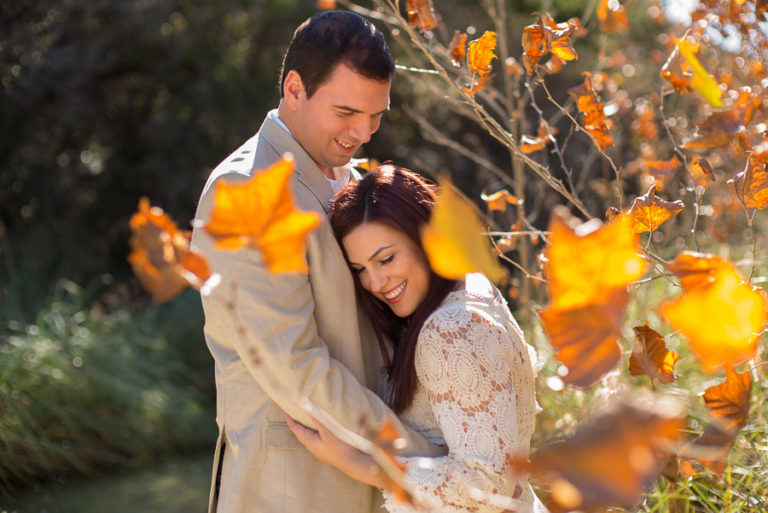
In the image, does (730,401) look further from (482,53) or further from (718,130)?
(482,53)

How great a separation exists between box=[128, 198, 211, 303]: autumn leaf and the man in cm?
51

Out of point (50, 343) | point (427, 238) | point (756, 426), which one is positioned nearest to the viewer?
point (427, 238)

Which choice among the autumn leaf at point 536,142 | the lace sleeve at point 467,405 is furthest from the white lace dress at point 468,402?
the autumn leaf at point 536,142

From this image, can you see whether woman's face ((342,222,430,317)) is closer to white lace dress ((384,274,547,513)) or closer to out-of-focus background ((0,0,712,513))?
white lace dress ((384,274,547,513))

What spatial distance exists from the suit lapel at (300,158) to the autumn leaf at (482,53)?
20.6 inches

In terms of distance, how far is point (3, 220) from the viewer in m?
7.60

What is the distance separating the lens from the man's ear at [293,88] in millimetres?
2131

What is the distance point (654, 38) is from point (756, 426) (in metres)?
8.10

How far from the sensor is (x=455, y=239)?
72 centimetres

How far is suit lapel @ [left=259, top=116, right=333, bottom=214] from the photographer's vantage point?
1.98 m

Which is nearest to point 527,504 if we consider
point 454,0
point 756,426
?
point 756,426

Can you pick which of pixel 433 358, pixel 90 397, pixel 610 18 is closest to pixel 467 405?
pixel 433 358

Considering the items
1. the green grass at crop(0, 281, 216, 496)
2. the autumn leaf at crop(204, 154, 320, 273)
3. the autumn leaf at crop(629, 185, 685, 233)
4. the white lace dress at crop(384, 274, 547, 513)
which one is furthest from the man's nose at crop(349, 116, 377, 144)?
the green grass at crop(0, 281, 216, 496)

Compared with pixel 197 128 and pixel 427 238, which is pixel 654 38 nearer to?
pixel 197 128
